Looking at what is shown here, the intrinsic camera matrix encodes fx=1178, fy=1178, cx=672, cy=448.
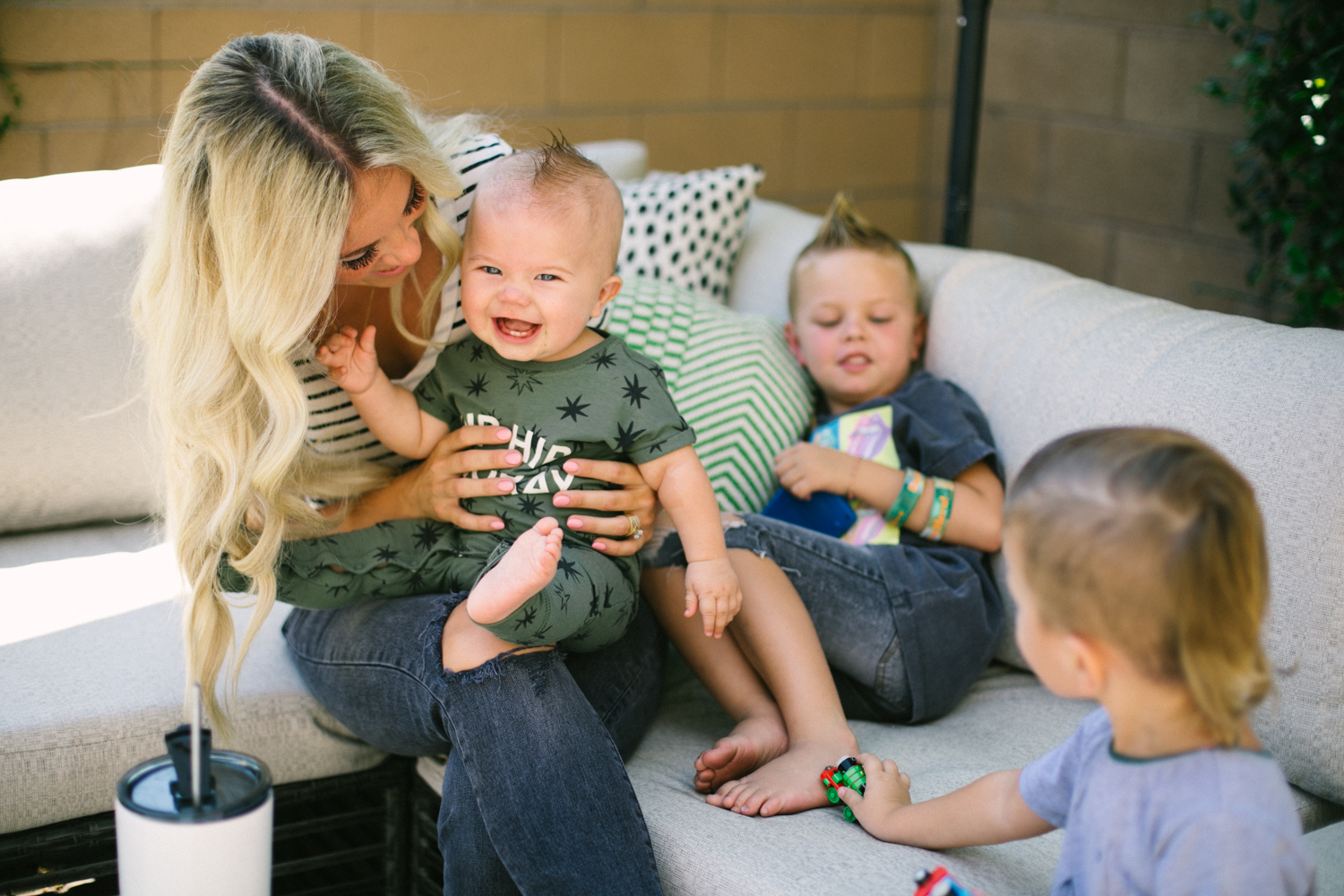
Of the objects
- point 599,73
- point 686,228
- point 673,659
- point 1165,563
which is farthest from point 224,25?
point 1165,563

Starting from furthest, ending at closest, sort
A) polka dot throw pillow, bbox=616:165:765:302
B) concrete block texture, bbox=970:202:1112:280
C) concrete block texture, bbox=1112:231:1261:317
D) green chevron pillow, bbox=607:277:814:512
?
concrete block texture, bbox=970:202:1112:280 < concrete block texture, bbox=1112:231:1261:317 < polka dot throw pillow, bbox=616:165:765:302 < green chevron pillow, bbox=607:277:814:512

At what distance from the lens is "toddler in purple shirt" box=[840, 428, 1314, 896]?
34.5 inches

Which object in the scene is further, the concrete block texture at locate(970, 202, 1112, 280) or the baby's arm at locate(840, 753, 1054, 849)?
the concrete block texture at locate(970, 202, 1112, 280)

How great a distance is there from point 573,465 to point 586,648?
0.72 ft

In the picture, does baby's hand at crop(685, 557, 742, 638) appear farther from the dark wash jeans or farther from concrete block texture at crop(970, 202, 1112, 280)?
concrete block texture at crop(970, 202, 1112, 280)

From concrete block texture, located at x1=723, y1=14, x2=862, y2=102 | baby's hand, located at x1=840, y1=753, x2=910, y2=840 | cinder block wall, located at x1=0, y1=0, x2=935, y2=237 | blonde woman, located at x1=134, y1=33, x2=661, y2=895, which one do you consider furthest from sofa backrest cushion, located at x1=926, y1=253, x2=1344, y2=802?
concrete block texture, located at x1=723, y1=14, x2=862, y2=102

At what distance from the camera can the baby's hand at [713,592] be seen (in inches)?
53.4

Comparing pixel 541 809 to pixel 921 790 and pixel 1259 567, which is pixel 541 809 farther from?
pixel 1259 567

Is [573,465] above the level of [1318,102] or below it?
below

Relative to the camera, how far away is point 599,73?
9.28ft

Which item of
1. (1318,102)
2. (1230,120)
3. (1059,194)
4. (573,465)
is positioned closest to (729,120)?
(1059,194)

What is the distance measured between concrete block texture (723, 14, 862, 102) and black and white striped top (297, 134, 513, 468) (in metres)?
1.57

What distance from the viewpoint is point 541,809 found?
1.23 meters

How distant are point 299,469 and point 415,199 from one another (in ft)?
1.24
